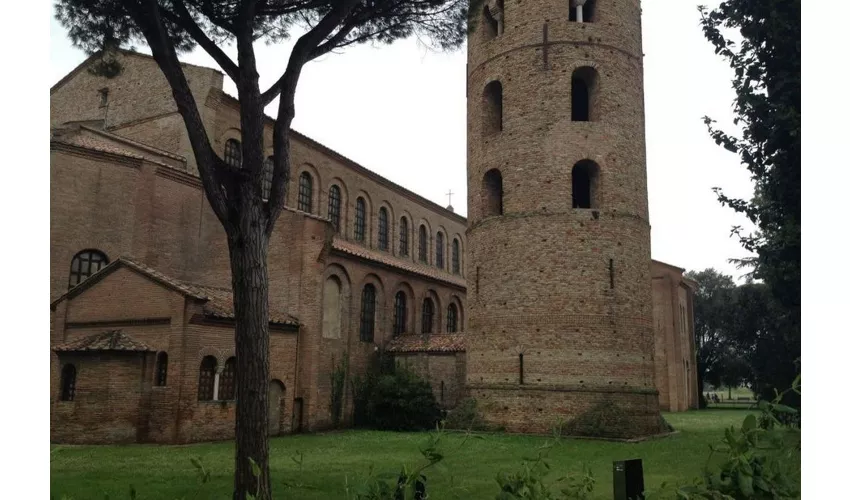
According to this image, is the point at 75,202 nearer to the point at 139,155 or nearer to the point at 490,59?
the point at 139,155

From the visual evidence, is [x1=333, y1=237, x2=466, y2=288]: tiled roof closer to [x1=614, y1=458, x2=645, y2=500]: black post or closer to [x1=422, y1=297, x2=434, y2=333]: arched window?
[x1=422, y1=297, x2=434, y2=333]: arched window

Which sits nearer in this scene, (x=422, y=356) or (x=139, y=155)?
(x=139, y=155)

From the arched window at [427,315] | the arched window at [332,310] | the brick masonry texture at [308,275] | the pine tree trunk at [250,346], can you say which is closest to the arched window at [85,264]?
the brick masonry texture at [308,275]

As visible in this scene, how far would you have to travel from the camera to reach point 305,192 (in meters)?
25.2

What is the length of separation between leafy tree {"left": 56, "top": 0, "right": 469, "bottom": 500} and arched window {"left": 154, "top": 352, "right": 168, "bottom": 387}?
25.2ft

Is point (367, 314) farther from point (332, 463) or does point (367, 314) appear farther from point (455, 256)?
point (455, 256)

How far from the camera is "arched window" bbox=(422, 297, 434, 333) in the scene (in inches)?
1048

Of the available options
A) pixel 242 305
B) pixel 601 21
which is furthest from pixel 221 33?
pixel 601 21

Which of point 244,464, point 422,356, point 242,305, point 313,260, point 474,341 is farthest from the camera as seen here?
point 422,356

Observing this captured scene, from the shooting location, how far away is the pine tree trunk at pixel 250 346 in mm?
7676

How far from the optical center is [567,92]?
→ 1800cm

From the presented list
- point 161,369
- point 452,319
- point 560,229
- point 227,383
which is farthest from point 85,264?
point 452,319

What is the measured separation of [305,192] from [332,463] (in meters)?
14.0

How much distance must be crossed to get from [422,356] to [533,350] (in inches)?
259
